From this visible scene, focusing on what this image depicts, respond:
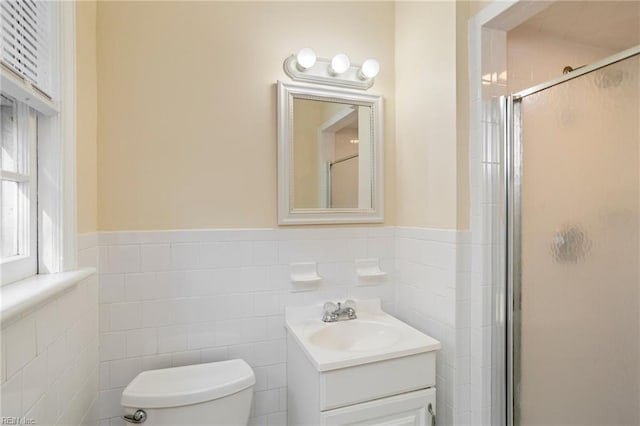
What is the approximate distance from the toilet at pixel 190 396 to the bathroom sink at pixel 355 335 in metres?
0.37

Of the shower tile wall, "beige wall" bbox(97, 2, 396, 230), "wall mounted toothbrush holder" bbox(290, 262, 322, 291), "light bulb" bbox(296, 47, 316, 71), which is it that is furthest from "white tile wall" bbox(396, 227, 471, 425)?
"light bulb" bbox(296, 47, 316, 71)

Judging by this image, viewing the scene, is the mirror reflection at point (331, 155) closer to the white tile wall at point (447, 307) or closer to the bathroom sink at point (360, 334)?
the white tile wall at point (447, 307)

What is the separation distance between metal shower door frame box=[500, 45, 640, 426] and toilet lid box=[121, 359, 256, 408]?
1.04m

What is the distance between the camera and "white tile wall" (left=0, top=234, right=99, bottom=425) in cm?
75

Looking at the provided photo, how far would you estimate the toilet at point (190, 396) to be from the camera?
1.23 metres

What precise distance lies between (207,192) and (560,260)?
58.8 inches

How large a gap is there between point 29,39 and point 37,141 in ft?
0.94

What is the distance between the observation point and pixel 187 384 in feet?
4.46

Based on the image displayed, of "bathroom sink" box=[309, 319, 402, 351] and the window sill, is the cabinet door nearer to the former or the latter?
"bathroom sink" box=[309, 319, 402, 351]

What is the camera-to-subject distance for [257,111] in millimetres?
1635

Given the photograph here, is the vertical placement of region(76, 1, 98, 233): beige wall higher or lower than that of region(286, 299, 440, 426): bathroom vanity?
higher

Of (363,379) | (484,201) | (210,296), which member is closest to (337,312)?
(363,379)

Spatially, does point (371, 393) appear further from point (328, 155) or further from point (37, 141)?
point (37, 141)

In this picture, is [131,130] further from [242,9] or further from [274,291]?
[274,291]
